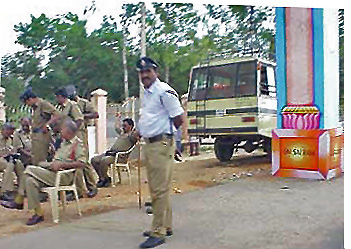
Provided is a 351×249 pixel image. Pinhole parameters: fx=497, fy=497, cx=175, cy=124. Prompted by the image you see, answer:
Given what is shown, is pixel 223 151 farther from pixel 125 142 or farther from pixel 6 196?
pixel 6 196

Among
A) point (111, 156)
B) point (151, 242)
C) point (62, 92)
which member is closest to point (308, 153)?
point (111, 156)

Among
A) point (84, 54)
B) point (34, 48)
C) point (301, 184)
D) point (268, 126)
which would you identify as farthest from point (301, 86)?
point (34, 48)

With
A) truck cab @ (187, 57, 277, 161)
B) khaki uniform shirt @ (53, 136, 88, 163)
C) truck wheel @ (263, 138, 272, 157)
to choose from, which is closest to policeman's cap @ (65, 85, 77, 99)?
khaki uniform shirt @ (53, 136, 88, 163)

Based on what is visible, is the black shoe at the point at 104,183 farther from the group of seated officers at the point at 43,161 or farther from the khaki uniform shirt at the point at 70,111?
→ the khaki uniform shirt at the point at 70,111

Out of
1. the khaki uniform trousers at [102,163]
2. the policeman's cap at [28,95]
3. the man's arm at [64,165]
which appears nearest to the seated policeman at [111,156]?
the khaki uniform trousers at [102,163]

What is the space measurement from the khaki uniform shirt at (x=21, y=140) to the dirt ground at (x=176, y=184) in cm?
93

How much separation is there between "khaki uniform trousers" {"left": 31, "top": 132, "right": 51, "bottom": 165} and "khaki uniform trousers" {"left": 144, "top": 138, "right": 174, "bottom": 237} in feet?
7.96

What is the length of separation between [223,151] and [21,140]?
5033 mm

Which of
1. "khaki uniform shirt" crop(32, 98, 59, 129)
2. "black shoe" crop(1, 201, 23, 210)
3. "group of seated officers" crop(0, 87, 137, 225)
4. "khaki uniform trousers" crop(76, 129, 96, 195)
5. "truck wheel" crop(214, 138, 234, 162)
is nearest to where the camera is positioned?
"group of seated officers" crop(0, 87, 137, 225)

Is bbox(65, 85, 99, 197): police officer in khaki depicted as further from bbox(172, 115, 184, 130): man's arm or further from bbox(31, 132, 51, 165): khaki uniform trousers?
bbox(172, 115, 184, 130): man's arm

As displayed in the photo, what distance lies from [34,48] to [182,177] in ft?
10.4

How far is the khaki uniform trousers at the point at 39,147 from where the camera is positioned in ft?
19.9

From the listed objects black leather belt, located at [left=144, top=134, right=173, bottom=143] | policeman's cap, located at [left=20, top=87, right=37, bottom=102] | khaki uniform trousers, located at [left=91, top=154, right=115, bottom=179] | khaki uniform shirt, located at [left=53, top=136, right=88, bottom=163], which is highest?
policeman's cap, located at [left=20, top=87, right=37, bottom=102]

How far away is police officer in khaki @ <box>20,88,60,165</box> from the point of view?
595cm
